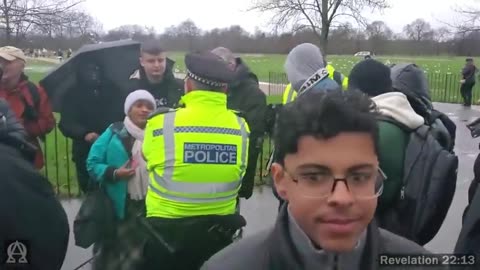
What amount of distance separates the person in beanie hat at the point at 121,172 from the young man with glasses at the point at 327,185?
6.45ft

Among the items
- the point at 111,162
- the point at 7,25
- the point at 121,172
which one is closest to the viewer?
the point at 121,172

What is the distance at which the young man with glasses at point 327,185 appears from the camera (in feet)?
4.28

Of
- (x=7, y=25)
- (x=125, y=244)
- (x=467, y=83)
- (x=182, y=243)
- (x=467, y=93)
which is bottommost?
(x=467, y=93)

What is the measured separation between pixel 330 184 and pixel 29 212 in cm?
124

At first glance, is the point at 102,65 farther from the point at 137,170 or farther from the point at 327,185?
the point at 327,185

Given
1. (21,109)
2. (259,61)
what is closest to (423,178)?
(259,61)

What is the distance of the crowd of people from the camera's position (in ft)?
4.38

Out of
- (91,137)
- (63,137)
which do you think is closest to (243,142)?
(91,137)

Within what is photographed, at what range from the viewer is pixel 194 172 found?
258 cm

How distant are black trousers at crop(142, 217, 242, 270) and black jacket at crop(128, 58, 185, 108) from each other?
1.92m

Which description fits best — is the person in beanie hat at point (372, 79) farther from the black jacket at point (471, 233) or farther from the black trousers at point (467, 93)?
the black trousers at point (467, 93)

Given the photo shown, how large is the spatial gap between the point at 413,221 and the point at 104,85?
2906 mm

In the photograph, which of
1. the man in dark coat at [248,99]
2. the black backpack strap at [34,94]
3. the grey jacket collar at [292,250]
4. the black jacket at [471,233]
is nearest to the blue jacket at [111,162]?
the man in dark coat at [248,99]

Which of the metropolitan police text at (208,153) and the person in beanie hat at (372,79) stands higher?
the person in beanie hat at (372,79)
